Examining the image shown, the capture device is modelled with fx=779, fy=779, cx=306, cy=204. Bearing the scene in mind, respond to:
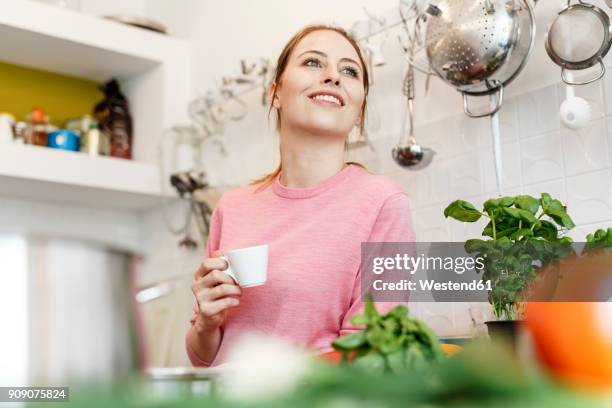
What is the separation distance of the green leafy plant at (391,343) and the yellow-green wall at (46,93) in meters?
2.78

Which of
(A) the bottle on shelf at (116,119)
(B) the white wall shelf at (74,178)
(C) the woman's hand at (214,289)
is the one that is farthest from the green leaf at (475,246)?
(A) the bottle on shelf at (116,119)

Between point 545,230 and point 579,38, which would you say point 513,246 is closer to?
point 545,230

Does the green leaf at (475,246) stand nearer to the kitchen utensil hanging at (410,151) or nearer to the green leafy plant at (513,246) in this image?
the green leafy plant at (513,246)

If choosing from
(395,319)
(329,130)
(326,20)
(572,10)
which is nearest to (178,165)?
(326,20)

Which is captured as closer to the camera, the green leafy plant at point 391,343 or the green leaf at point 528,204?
the green leafy plant at point 391,343

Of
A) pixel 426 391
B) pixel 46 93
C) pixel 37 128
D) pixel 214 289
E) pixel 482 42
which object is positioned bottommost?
pixel 426 391

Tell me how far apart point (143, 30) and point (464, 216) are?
6.46 feet

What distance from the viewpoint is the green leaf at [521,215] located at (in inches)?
43.5

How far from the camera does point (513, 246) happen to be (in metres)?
1.05

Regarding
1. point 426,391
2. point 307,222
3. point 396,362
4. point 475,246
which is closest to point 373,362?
point 396,362

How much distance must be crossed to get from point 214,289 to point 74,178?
1610 mm

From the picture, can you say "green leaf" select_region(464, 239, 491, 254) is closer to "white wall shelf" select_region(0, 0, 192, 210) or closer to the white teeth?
the white teeth

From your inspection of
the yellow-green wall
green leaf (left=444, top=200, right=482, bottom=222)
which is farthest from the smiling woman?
the yellow-green wall

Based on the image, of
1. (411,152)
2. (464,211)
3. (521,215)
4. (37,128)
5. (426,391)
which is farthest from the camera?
(37,128)
